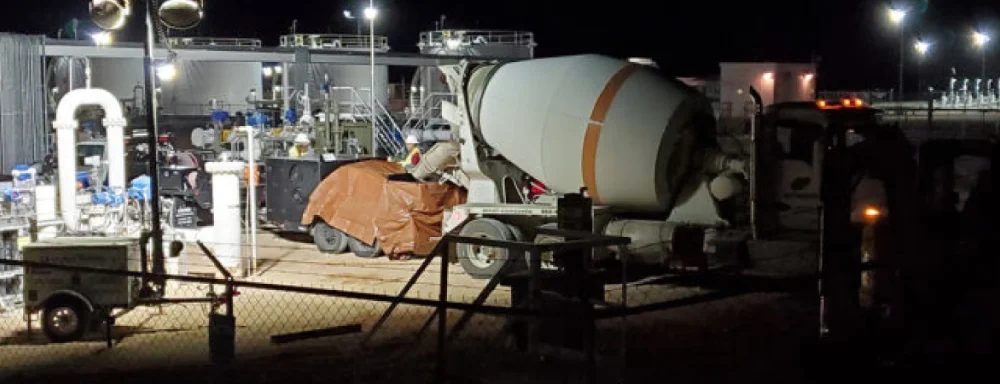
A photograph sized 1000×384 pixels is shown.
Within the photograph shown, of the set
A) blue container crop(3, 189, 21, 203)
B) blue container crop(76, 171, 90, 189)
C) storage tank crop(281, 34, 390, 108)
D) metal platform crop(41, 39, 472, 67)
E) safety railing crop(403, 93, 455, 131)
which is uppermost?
storage tank crop(281, 34, 390, 108)

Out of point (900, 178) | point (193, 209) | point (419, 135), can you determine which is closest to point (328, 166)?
point (193, 209)

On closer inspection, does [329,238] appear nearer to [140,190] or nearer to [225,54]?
[140,190]

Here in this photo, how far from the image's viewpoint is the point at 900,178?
10141 mm

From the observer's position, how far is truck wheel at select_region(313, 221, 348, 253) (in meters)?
20.1

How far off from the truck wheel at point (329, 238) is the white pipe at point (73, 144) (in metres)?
4.08

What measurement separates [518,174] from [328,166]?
4481mm

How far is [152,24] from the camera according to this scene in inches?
563

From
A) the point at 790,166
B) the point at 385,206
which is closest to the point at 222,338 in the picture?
the point at 790,166

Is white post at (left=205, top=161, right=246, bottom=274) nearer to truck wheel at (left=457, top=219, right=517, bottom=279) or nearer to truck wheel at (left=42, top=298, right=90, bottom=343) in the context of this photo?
truck wheel at (left=457, top=219, right=517, bottom=279)

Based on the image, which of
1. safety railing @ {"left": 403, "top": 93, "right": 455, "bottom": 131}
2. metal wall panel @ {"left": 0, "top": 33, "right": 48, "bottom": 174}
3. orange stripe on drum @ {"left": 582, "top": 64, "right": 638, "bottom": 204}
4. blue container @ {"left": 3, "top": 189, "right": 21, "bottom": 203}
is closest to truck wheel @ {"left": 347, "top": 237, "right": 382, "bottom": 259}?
orange stripe on drum @ {"left": 582, "top": 64, "right": 638, "bottom": 204}

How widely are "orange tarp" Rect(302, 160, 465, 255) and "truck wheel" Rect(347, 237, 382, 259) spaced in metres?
0.14

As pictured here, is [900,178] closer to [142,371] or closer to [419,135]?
[142,371]

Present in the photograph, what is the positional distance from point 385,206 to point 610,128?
4991 millimetres

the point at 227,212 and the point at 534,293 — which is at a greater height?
the point at 227,212
